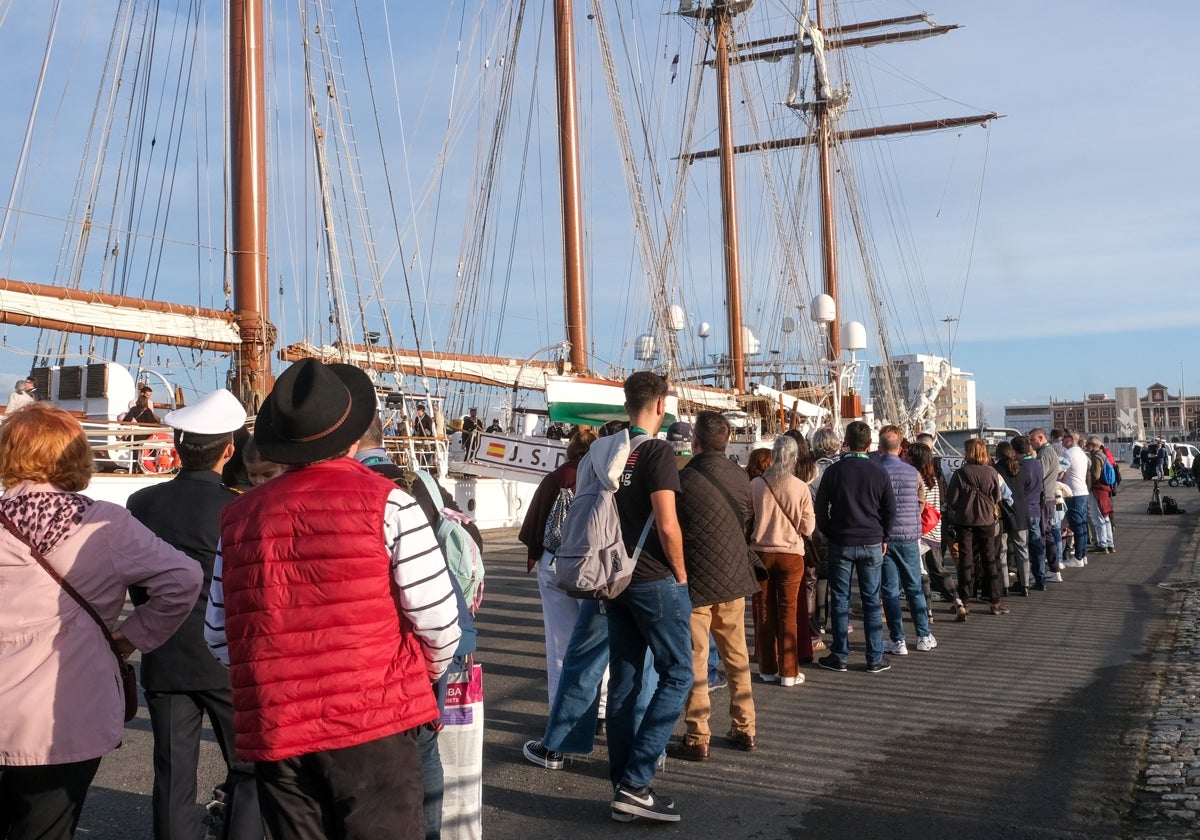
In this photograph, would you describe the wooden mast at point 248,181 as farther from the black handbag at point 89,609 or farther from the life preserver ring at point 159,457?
the black handbag at point 89,609

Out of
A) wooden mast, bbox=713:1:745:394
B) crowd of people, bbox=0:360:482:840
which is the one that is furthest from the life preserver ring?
wooden mast, bbox=713:1:745:394

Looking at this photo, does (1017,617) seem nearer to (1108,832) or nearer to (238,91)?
(1108,832)

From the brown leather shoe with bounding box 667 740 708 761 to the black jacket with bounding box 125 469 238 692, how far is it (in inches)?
102

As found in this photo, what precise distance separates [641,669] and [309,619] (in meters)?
2.60

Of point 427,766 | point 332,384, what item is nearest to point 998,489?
point 427,766

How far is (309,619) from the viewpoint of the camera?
2.66 m

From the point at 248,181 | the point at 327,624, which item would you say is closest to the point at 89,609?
the point at 327,624

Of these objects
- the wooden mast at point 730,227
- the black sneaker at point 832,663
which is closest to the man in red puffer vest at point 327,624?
the black sneaker at point 832,663

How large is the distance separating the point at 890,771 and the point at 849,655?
3.12 meters

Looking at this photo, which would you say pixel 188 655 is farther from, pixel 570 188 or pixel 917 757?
pixel 570 188

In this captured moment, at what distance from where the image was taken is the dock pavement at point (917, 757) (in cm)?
459

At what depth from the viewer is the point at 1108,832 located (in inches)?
174

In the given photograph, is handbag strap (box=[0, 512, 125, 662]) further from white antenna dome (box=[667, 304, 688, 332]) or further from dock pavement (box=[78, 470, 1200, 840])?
white antenna dome (box=[667, 304, 688, 332])

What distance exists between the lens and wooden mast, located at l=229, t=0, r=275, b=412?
13883 mm
